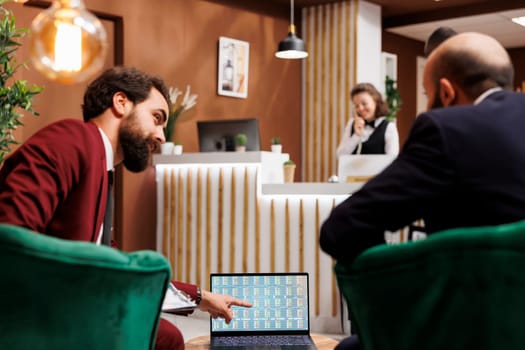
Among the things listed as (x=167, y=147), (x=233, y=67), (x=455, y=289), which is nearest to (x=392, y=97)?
(x=233, y=67)

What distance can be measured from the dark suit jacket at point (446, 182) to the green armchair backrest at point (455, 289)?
86 millimetres

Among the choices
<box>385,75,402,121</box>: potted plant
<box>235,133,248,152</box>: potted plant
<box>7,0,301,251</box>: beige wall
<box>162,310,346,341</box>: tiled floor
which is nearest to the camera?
<box>162,310,346,341</box>: tiled floor

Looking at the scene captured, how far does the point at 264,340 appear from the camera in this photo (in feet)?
7.87

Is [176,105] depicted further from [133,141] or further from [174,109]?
[133,141]

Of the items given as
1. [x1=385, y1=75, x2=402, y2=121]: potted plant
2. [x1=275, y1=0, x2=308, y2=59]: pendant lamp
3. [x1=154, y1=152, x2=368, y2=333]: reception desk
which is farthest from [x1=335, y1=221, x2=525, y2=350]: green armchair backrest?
[x1=385, y1=75, x2=402, y2=121]: potted plant

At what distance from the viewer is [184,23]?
714cm

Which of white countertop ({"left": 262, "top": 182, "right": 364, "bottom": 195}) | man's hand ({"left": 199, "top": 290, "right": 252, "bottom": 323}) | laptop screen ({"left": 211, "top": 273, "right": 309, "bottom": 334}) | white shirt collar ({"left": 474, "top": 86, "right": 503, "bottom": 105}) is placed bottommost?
laptop screen ({"left": 211, "top": 273, "right": 309, "bottom": 334})

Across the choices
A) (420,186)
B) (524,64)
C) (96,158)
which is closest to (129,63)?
(96,158)

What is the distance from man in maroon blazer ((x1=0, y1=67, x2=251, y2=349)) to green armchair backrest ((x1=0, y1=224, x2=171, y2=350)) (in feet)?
1.56

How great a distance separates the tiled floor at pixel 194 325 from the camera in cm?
512

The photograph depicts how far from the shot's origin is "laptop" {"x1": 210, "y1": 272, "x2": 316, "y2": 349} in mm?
2490

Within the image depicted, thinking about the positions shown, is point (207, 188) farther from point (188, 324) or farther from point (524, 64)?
point (524, 64)

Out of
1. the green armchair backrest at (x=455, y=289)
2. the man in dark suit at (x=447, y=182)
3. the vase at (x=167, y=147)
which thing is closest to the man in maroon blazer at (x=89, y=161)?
the man in dark suit at (x=447, y=182)

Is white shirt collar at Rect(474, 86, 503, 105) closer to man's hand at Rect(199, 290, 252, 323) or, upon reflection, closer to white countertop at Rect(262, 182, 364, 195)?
man's hand at Rect(199, 290, 252, 323)
